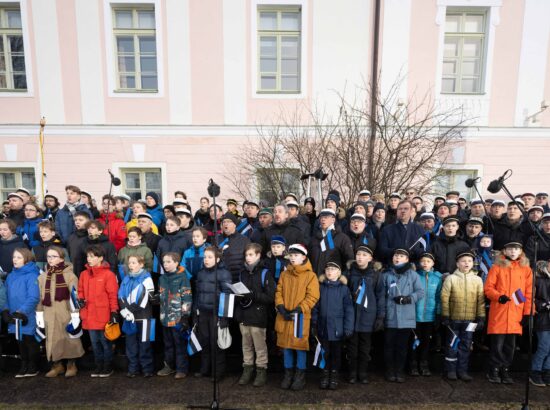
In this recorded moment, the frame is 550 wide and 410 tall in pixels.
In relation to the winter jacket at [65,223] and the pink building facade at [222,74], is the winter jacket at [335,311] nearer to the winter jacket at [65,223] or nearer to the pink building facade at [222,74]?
the winter jacket at [65,223]

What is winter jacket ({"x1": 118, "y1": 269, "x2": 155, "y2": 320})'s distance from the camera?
11.6ft

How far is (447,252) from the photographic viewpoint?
387cm

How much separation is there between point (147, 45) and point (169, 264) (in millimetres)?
7339

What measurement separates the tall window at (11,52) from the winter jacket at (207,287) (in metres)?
8.55

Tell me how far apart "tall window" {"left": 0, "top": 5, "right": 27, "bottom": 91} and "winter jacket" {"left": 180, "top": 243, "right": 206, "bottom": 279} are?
808cm

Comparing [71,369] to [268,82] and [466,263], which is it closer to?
[466,263]

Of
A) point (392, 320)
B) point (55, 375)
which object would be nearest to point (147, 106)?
point (55, 375)

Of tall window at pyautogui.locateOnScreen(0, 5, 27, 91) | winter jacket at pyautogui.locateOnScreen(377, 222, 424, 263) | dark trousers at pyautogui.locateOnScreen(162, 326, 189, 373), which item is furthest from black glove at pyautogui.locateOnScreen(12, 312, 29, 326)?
tall window at pyautogui.locateOnScreen(0, 5, 27, 91)

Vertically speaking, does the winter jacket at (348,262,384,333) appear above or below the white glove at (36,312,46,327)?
above

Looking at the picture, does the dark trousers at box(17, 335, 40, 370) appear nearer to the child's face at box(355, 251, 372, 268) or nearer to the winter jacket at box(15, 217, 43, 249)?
the winter jacket at box(15, 217, 43, 249)

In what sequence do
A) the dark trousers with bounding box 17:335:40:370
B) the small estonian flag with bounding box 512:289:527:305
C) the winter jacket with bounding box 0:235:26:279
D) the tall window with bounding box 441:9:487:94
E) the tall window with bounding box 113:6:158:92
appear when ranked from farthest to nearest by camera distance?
the tall window with bounding box 441:9:487:94, the tall window with bounding box 113:6:158:92, the winter jacket with bounding box 0:235:26:279, the dark trousers with bounding box 17:335:40:370, the small estonian flag with bounding box 512:289:527:305

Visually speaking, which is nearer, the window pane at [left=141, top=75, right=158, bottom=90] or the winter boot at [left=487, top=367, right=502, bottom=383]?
the winter boot at [left=487, top=367, right=502, bottom=383]

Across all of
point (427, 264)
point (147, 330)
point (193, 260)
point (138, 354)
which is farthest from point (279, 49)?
point (138, 354)

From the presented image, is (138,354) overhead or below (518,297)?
below
